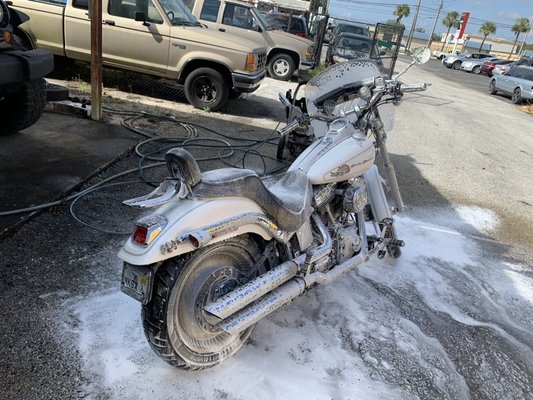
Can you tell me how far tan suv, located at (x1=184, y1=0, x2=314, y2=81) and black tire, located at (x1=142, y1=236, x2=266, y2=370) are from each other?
30.8 feet

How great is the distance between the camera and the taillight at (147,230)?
2018mm

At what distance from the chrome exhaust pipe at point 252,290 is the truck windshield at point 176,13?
6680mm

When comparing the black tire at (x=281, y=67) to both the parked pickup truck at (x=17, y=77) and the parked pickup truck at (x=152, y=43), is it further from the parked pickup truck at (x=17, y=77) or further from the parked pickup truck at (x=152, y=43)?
the parked pickup truck at (x=17, y=77)

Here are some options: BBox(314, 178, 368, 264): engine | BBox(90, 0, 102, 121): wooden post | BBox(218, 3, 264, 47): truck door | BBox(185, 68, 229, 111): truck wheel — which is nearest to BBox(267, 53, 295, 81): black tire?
BBox(218, 3, 264, 47): truck door

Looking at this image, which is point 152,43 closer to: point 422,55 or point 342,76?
point 342,76

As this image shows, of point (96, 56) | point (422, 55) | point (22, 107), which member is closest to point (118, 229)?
point (22, 107)

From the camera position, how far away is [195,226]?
2131 millimetres

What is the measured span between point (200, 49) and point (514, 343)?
21.9ft

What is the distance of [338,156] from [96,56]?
4.43 metres

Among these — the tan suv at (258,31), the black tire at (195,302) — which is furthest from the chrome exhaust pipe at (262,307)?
the tan suv at (258,31)

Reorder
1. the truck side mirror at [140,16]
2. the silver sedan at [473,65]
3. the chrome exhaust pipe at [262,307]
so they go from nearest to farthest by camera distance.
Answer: the chrome exhaust pipe at [262,307] → the truck side mirror at [140,16] → the silver sedan at [473,65]

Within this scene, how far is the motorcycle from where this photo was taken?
212cm

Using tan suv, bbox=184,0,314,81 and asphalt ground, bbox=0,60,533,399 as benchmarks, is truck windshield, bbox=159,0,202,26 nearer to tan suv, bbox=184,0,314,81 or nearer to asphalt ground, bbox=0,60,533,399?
asphalt ground, bbox=0,60,533,399

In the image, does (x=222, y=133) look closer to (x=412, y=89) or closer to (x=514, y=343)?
(x=412, y=89)
